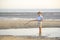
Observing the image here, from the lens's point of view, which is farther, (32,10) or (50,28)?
(32,10)

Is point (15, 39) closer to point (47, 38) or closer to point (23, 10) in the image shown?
point (47, 38)

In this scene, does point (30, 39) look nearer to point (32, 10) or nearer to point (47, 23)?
point (47, 23)

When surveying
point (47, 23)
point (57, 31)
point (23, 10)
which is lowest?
point (23, 10)

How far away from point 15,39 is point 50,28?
66.8 inches

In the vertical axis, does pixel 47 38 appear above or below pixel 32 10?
above

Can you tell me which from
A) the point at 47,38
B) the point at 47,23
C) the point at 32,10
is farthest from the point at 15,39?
the point at 32,10

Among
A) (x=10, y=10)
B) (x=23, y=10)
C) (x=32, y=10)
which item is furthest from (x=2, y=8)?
(x=32, y=10)

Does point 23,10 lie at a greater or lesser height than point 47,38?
lesser

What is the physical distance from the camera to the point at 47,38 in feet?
13.5
